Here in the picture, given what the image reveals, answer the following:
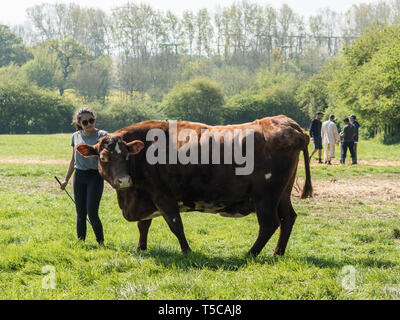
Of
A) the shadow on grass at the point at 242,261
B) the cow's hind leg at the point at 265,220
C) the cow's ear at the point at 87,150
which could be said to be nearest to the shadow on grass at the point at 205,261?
the shadow on grass at the point at 242,261

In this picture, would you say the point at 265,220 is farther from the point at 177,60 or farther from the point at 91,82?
the point at 177,60

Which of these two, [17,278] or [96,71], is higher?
[96,71]

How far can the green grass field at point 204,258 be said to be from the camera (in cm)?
434

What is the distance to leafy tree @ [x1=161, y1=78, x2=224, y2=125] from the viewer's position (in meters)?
70.5

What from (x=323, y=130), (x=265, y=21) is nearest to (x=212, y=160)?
(x=323, y=130)

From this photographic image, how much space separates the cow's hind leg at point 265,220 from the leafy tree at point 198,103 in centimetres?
6407

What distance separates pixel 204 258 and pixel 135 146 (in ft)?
5.68

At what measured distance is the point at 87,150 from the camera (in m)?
5.82

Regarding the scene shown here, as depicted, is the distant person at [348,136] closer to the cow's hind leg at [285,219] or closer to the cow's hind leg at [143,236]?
the cow's hind leg at [285,219]

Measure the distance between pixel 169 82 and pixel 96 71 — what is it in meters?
16.4

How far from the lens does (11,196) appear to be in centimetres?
1121

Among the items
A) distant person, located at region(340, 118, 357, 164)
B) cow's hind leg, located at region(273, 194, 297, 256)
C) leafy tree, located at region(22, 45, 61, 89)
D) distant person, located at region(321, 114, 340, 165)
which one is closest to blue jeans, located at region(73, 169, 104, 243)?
cow's hind leg, located at region(273, 194, 297, 256)

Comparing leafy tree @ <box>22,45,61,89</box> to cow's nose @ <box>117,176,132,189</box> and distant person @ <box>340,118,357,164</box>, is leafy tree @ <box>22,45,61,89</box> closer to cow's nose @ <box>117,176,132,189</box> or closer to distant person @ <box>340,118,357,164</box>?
distant person @ <box>340,118,357,164</box>
